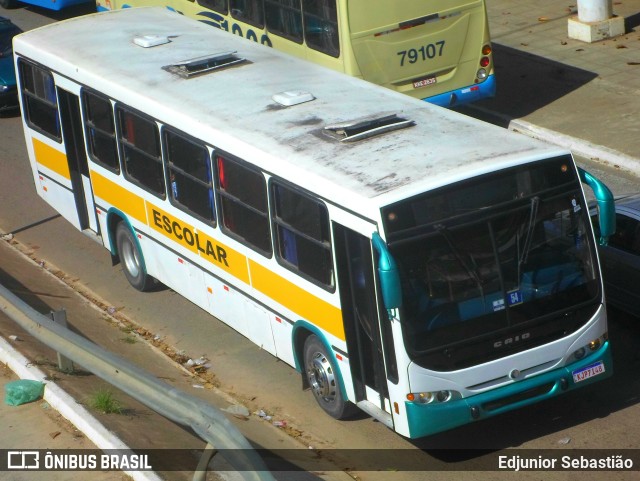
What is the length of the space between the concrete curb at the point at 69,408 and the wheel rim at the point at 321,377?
87.0 inches

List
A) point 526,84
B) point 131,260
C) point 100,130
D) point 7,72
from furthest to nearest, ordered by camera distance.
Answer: point 7,72 → point 526,84 → point 131,260 → point 100,130

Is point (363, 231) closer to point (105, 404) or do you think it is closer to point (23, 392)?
point (105, 404)

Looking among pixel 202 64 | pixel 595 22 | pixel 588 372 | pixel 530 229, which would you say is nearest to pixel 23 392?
pixel 530 229

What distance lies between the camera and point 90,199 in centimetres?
1452

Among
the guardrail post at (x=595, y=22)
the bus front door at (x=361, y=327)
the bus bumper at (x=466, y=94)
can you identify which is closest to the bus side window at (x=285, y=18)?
the bus bumper at (x=466, y=94)

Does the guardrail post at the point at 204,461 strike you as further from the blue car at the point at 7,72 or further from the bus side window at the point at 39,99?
the blue car at the point at 7,72

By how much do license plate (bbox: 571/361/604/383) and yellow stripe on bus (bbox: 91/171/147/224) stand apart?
5.69m

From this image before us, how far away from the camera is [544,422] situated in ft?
33.9

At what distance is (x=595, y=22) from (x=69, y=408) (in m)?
15.0

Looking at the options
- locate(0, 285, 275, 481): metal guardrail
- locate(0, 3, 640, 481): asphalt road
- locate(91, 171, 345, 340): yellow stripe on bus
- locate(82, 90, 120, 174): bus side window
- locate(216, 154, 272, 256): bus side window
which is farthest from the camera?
locate(82, 90, 120, 174): bus side window

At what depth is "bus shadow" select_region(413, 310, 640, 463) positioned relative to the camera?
1002 centimetres

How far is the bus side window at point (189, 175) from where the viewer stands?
38.5 ft

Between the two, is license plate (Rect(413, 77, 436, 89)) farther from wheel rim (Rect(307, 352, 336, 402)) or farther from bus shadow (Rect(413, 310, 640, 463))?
wheel rim (Rect(307, 352, 336, 402))

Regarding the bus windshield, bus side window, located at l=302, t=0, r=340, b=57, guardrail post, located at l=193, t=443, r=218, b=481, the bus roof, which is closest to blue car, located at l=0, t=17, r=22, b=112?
the bus roof
